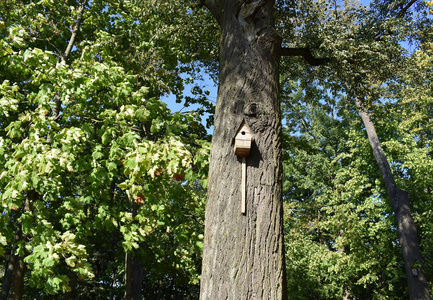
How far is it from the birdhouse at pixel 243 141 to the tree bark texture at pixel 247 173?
6cm

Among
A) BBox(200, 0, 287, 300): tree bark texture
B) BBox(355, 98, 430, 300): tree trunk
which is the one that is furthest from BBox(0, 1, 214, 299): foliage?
BBox(355, 98, 430, 300): tree trunk

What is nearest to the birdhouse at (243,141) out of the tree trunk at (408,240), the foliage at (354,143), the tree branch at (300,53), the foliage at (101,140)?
the tree branch at (300,53)

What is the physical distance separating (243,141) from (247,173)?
247 mm

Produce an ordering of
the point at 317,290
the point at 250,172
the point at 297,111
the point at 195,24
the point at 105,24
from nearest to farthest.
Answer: the point at 250,172, the point at 195,24, the point at 105,24, the point at 317,290, the point at 297,111

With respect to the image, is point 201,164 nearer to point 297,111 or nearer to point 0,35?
point 0,35

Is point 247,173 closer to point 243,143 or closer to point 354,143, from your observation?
point 243,143

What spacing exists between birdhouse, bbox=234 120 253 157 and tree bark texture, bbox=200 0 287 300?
59 millimetres

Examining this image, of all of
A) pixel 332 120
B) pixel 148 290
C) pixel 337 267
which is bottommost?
pixel 148 290

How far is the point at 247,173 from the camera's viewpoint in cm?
262

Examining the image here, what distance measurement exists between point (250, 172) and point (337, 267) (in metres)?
14.6

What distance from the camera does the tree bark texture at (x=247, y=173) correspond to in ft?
7.65

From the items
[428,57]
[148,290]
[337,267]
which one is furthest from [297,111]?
[148,290]

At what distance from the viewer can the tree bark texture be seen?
233cm

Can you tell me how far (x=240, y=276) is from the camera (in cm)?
230
